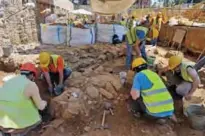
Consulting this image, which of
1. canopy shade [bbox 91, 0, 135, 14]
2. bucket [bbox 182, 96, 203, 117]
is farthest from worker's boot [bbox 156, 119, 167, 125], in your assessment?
canopy shade [bbox 91, 0, 135, 14]

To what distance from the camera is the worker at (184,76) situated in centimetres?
382

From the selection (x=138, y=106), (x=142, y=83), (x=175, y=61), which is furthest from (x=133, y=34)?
(x=142, y=83)

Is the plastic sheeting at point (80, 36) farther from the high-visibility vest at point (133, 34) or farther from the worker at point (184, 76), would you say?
the worker at point (184, 76)

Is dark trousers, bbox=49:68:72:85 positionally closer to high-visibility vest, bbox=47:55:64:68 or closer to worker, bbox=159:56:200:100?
high-visibility vest, bbox=47:55:64:68

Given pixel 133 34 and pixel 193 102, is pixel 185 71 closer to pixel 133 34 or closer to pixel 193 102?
pixel 193 102

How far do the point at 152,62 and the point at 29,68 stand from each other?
3.15 m

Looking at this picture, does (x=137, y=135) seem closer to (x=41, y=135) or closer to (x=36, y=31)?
(x=41, y=135)

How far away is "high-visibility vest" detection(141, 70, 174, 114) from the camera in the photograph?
3.41 meters

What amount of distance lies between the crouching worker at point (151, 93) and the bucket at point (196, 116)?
0.48 m

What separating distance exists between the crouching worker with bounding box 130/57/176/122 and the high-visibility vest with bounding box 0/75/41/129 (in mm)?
1480

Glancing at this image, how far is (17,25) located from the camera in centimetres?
966

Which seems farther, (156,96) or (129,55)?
(129,55)

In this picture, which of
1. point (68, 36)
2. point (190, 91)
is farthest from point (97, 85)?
point (68, 36)

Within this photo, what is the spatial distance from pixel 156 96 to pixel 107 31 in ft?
20.2
